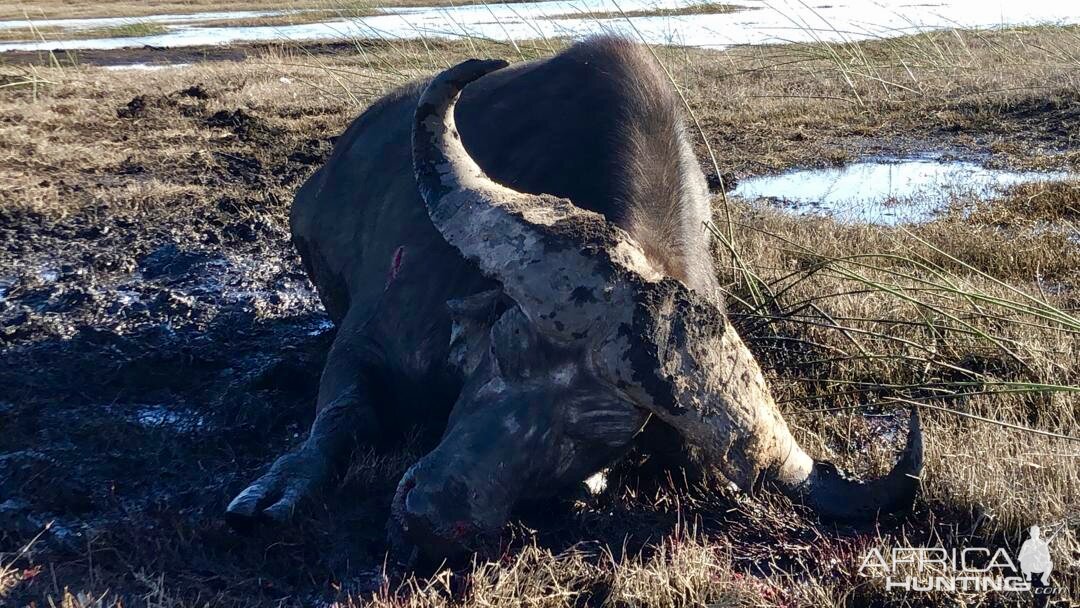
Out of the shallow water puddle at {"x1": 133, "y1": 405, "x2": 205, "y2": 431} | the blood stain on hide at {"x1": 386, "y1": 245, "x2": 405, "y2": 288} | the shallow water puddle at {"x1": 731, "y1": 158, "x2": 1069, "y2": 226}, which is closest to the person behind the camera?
the shallow water puddle at {"x1": 133, "y1": 405, "x2": 205, "y2": 431}

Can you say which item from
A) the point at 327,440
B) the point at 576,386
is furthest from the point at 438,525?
the point at 327,440

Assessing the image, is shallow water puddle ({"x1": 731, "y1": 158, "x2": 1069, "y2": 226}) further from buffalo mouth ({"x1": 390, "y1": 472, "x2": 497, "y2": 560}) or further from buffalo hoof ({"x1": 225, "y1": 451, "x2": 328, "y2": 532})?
buffalo mouth ({"x1": 390, "y1": 472, "x2": 497, "y2": 560})

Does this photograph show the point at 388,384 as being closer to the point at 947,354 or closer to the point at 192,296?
the point at 192,296

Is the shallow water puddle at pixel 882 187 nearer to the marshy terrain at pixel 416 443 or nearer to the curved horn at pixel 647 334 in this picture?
the marshy terrain at pixel 416 443

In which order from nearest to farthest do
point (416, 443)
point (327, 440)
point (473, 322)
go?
point (473, 322) → point (327, 440) → point (416, 443)

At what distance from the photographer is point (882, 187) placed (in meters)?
7.99

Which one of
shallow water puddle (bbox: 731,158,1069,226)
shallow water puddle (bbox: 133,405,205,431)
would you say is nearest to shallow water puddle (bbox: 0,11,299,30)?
shallow water puddle (bbox: 731,158,1069,226)

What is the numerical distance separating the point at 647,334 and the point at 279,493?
128 cm

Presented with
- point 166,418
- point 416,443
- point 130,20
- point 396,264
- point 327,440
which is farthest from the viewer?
point 130,20

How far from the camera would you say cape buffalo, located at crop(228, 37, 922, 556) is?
8.25 ft

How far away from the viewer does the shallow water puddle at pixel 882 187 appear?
23.5 ft

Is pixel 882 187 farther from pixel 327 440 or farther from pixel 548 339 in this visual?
pixel 548 339

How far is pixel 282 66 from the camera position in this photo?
46.0 feet

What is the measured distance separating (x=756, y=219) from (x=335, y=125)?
174 inches
